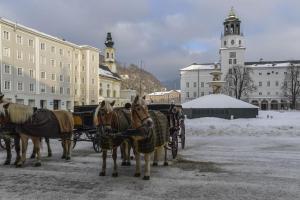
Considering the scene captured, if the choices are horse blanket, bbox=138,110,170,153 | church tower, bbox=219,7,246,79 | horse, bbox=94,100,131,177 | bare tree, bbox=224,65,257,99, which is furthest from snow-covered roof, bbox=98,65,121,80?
horse, bbox=94,100,131,177

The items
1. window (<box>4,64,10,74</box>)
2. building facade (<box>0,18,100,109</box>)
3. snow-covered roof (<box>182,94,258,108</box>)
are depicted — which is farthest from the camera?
building facade (<box>0,18,100,109</box>)

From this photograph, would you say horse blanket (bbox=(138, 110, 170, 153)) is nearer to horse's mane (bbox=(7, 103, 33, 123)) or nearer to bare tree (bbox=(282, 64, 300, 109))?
horse's mane (bbox=(7, 103, 33, 123))

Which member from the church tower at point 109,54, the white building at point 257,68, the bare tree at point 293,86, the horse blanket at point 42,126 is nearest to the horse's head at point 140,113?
the horse blanket at point 42,126

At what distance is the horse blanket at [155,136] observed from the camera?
387 inches

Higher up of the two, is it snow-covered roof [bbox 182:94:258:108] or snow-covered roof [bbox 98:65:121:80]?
snow-covered roof [bbox 98:65:121:80]

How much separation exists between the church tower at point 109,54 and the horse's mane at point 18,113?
368 ft

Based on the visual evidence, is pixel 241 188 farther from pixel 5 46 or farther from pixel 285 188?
pixel 5 46

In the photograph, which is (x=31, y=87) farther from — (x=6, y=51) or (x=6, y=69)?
(x=6, y=51)

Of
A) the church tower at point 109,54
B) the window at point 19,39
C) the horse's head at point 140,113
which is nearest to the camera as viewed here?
the horse's head at point 140,113

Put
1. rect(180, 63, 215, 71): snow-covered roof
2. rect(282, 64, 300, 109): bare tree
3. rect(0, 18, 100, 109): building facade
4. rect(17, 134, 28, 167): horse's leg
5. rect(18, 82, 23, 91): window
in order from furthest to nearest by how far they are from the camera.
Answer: rect(180, 63, 215, 71): snow-covered roof < rect(282, 64, 300, 109): bare tree < rect(18, 82, 23, 91): window < rect(0, 18, 100, 109): building facade < rect(17, 134, 28, 167): horse's leg

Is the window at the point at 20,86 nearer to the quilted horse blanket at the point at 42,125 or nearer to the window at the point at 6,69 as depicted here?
the window at the point at 6,69

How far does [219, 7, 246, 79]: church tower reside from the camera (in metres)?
129

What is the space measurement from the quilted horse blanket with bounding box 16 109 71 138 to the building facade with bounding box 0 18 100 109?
52.1 m

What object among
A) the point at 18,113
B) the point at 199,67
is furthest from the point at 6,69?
the point at 199,67
